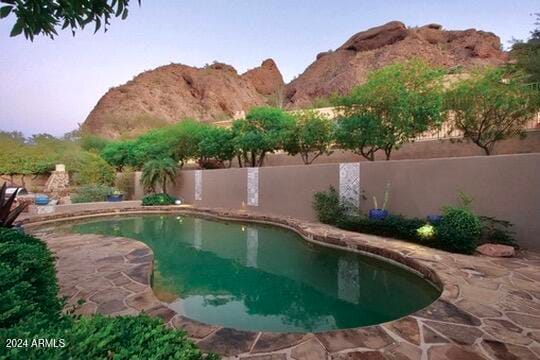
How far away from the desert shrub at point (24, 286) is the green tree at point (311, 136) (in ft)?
30.4

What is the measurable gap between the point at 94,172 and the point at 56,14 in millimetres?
15105

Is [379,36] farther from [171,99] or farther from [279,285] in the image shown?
[279,285]

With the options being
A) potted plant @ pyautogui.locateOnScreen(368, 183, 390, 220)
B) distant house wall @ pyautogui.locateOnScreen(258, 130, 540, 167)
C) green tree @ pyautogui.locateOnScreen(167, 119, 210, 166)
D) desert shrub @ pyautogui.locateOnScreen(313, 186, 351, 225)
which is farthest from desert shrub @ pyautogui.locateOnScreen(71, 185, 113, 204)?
potted plant @ pyautogui.locateOnScreen(368, 183, 390, 220)

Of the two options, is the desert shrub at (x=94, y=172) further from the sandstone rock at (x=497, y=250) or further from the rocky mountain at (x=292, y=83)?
the sandstone rock at (x=497, y=250)

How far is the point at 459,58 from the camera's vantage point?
27531 mm

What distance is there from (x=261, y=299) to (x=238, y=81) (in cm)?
3861

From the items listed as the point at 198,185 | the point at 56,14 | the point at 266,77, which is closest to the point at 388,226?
the point at 56,14

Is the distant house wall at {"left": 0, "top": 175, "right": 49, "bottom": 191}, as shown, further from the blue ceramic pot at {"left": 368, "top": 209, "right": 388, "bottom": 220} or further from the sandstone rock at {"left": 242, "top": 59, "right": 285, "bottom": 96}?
the sandstone rock at {"left": 242, "top": 59, "right": 285, "bottom": 96}

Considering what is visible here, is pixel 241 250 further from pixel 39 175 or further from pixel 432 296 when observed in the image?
pixel 39 175

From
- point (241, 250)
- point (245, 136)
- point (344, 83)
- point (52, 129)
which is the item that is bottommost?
point (241, 250)

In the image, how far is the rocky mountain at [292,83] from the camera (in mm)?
27484

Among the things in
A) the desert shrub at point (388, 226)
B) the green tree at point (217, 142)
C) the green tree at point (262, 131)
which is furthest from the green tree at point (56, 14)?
the green tree at point (217, 142)

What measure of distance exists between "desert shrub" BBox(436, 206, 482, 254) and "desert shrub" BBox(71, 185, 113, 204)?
13439 mm

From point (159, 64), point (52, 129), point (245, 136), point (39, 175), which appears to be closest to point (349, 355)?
point (245, 136)
